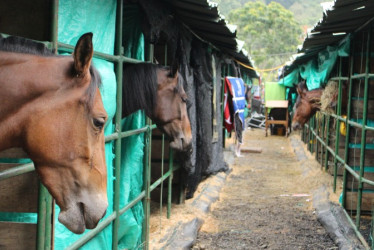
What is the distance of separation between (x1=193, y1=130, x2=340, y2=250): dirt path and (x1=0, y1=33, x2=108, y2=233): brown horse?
4.05 m

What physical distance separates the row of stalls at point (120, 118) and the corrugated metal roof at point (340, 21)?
3.85 feet

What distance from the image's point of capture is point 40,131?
1701mm

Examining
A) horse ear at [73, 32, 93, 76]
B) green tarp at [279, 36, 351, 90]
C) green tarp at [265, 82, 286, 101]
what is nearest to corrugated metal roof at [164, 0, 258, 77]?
green tarp at [279, 36, 351, 90]

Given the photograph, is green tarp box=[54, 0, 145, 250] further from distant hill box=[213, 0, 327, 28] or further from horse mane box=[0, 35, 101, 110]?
distant hill box=[213, 0, 327, 28]

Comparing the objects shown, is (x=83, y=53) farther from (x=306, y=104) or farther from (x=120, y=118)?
(x=306, y=104)

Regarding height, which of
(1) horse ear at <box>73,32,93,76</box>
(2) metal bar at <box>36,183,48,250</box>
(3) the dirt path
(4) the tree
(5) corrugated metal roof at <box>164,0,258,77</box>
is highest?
(4) the tree

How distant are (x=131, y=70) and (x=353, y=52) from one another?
12.5 feet

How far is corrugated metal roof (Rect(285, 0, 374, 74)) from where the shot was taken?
4.42m

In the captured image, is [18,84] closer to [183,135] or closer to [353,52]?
[183,135]

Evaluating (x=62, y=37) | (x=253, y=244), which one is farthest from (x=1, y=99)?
(x=253, y=244)

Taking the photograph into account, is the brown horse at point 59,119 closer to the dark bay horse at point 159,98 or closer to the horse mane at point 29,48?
the horse mane at point 29,48

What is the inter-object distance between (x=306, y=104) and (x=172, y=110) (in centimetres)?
585

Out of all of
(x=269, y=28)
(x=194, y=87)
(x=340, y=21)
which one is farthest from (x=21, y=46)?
(x=269, y=28)

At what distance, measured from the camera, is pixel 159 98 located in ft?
14.6
